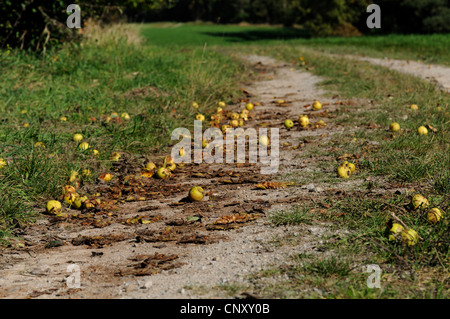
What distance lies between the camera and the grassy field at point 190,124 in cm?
275

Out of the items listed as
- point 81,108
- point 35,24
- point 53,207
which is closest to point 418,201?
point 53,207

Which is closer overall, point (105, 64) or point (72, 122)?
point (72, 122)

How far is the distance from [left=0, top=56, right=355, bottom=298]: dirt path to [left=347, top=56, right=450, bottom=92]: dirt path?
541 centimetres

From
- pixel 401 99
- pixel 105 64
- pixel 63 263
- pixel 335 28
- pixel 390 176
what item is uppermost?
pixel 335 28

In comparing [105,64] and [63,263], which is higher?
[105,64]

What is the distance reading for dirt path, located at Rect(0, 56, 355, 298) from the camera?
9.01 ft

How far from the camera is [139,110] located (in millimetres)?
6746

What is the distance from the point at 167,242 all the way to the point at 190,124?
3532mm

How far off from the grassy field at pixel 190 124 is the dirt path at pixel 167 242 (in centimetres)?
21

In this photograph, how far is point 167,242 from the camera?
3.36 metres

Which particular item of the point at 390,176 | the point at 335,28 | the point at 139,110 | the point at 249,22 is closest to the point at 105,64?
the point at 139,110

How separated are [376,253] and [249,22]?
5805cm

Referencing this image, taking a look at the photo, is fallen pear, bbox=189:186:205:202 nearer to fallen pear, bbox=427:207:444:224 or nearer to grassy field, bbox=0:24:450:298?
grassy field, bbox=0:24:450:298
